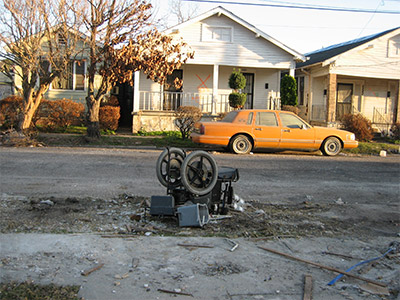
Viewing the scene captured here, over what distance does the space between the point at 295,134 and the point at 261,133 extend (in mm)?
1193

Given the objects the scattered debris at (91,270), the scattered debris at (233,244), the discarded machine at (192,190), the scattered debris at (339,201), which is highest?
the discarded machine at (192,190)

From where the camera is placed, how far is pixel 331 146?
1506 centimetres

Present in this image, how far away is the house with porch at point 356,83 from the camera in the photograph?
22.2 m

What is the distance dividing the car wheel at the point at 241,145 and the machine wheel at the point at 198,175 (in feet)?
27.6

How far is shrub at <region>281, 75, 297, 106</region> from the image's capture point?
22.4m

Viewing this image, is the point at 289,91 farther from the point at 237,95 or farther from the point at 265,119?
the point at 265,119

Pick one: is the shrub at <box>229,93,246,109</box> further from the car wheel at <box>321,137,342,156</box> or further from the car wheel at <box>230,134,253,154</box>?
the car wheel at <box>321,137,342,156</box>

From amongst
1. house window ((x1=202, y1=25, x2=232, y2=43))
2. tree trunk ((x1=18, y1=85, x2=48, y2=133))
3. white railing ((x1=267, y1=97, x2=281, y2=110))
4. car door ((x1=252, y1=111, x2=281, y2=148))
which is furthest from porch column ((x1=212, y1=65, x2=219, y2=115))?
tree trunk ((x1=18, y1=85, x2=48, y2=133))

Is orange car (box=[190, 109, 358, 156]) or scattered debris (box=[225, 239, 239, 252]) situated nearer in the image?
scattered debris (box=[225, 239, 239, 252])

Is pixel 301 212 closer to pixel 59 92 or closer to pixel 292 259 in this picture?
pixel 292 259

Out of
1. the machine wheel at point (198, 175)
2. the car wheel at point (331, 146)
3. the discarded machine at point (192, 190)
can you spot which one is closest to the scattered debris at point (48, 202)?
the discarded machine at point (192, 190)

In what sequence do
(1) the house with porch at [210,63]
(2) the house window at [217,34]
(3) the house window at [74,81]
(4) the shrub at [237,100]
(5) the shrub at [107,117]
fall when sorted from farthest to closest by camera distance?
(3) the house window at [74,81] < (2) the house window at [217,34] < (1) the house with porch at [210,63] < (4) the shrub at [237,100] < (5) the shrub at [107,117]

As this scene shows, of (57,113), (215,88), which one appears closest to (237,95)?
(215,88)

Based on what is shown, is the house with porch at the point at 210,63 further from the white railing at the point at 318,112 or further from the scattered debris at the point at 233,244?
the scattered debris at the point at 233,244
